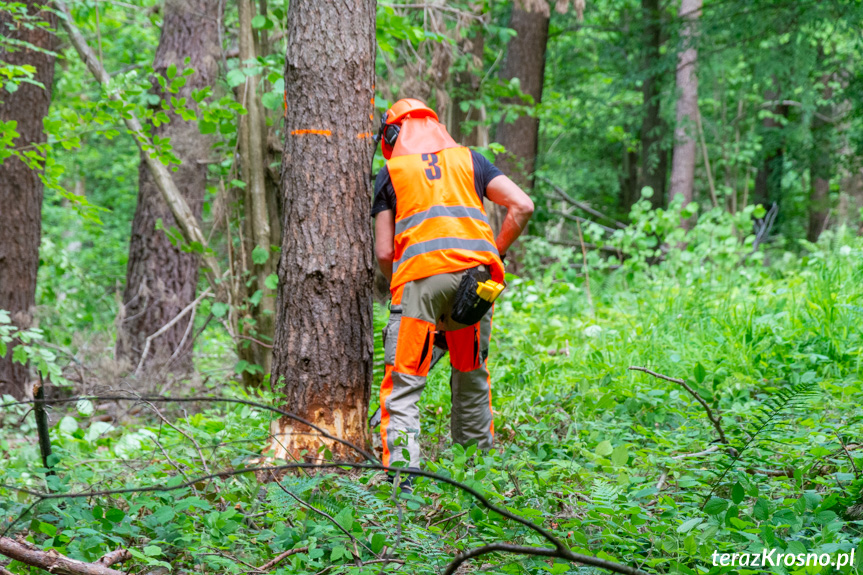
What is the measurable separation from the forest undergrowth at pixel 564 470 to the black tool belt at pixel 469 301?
742mm

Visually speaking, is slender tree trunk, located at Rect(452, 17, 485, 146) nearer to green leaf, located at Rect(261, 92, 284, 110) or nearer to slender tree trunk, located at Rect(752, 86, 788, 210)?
green leaf, located at Rect(261, 92, 284, 110)

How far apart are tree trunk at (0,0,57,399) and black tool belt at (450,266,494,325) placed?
4365mm

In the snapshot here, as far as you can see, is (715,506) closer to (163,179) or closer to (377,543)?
(377,543)

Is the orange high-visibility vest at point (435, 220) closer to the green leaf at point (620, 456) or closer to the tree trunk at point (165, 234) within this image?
the green leaf at point (620, 456)

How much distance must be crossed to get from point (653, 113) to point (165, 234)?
9174mm

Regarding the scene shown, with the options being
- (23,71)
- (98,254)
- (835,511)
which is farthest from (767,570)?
(98,254)

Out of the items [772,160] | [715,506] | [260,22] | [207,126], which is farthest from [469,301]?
[772,160]

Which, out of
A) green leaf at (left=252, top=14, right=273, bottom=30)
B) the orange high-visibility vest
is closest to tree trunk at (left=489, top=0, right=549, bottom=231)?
green leaf at (left=252, top=14, right=273, bottom=30)

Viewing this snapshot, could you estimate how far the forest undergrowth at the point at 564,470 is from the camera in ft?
7.47

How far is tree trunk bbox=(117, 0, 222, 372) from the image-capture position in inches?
290

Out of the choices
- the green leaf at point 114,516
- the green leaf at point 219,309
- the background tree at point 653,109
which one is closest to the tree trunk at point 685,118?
the background tree at point 653,109

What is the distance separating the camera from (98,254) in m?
13.9

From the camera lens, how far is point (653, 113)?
12305 millimetres

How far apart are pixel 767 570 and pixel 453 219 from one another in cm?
219
